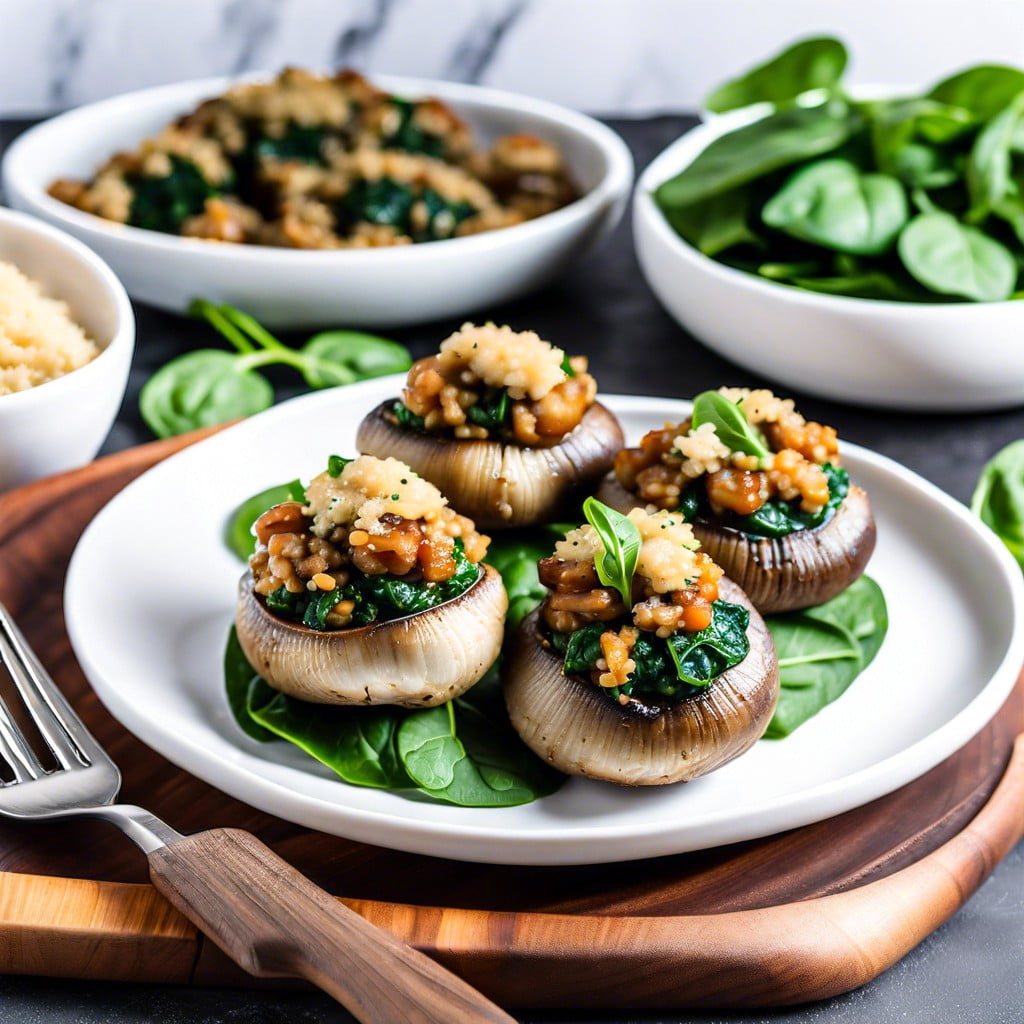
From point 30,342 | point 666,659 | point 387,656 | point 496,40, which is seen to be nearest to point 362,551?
point 387,656

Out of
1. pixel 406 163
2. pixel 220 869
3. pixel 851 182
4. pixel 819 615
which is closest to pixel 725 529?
pixel 819 615

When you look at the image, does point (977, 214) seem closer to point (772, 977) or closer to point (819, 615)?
point (819, 615)

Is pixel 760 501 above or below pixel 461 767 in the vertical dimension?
above

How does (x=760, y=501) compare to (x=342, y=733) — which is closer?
(x=342, y=733)

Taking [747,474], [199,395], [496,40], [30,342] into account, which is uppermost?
[747,474]

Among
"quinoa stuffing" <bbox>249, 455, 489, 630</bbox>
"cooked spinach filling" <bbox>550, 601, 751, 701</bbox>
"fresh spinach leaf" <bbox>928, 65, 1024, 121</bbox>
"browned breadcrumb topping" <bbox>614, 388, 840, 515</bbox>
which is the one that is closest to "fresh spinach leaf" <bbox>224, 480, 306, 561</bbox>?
"quinoa stuffing" <bbox>249, 455, 489, 630</bbox>

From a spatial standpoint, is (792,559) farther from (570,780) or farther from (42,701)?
(42,701)

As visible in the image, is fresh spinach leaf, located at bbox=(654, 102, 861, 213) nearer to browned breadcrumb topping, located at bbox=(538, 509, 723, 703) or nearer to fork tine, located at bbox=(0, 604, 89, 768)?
browned breadcrumb topping, located at bbox=(538, 509, 723, 703)

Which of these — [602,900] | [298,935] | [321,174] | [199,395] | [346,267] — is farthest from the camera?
[321,174]

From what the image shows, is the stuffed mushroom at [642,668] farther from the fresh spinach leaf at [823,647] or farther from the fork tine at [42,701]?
the fork tine at [42,701]
